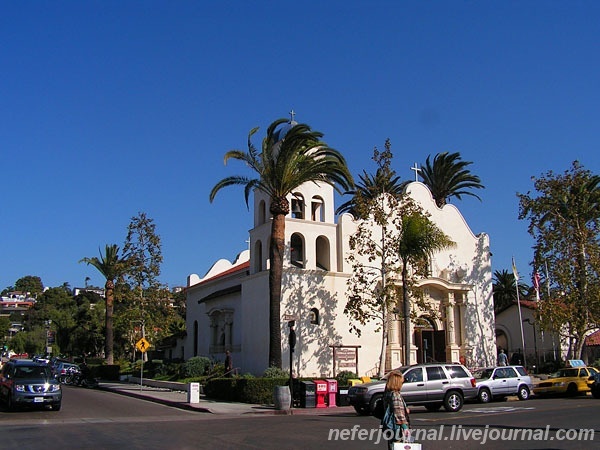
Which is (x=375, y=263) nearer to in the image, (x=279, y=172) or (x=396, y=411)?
(x=279, y=172)

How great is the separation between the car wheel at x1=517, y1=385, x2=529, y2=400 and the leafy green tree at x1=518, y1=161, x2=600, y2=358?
35.1ft

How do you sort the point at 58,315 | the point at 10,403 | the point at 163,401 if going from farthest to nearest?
the point at 58,315 → the point at 163,401 → the point at 10,403

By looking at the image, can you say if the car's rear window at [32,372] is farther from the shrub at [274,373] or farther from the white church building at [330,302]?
the white church building at [330,302]

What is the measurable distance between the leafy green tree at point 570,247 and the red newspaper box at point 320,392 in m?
19.0

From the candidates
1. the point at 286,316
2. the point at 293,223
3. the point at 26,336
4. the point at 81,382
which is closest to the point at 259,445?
the point at 286,316

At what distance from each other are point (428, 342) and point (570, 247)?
437 inches

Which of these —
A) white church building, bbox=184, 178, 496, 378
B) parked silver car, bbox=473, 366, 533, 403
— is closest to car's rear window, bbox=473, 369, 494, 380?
parked silver car, bbox=473, 366, 533, 403

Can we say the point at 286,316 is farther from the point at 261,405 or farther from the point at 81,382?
the point at 81,382

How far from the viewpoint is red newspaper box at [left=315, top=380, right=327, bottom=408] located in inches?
925

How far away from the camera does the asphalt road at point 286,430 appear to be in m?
12.7

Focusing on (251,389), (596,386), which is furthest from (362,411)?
(596,386)

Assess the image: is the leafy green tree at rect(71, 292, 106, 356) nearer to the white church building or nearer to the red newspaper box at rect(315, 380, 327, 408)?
the white church building

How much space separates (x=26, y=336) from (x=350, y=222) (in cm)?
8403

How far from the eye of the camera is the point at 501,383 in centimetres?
2591
